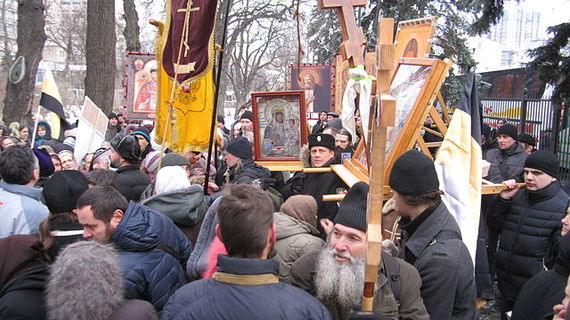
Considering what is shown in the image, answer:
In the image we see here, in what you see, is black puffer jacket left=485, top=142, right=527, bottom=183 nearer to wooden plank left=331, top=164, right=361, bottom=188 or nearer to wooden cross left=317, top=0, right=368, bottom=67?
wooden plank left=331, top=164, right=361, bottom=188

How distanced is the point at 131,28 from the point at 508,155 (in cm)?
1247

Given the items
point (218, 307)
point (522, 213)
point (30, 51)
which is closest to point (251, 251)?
point (218, 307)

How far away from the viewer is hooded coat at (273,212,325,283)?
3332 mm

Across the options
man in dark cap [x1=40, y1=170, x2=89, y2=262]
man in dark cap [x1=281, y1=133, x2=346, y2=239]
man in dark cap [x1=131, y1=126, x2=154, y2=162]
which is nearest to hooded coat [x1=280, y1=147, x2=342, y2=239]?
man in dark cap [x1=281, y1=133, x2=346, y2=239]

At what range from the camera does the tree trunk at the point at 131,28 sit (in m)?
16.0

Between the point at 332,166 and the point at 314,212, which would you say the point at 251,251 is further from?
the point at 332,166

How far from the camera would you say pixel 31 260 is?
9.55ft

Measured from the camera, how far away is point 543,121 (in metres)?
12.6

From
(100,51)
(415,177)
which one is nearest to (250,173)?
(415,177)

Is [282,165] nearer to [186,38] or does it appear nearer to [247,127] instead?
[186,38]

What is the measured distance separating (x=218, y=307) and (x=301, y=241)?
1.40 metres

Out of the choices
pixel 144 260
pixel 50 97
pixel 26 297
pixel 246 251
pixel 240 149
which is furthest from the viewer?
pixel 50 97

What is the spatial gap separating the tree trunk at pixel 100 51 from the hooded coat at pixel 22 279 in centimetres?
1041

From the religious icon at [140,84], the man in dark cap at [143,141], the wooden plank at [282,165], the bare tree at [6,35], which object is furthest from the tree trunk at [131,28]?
the bare tree at [6,35]
